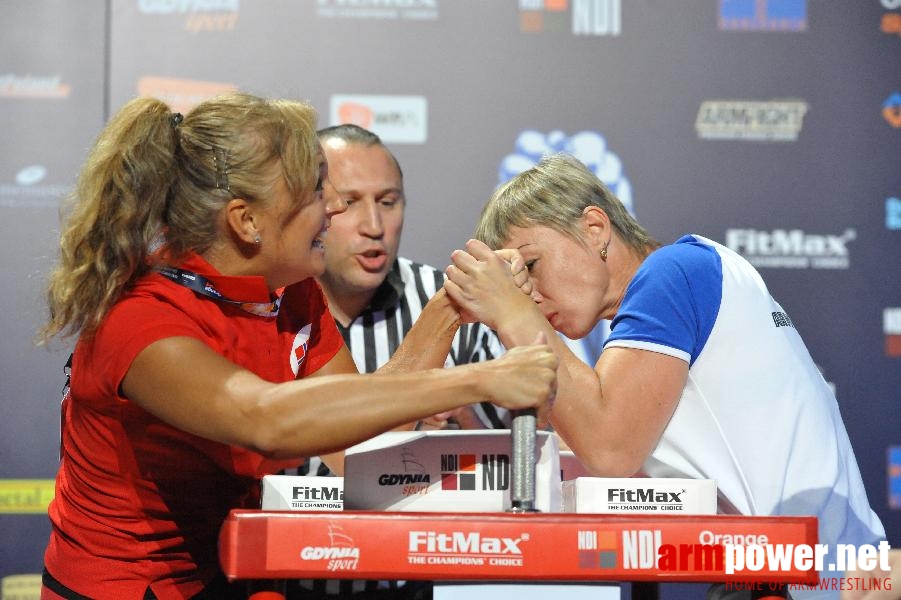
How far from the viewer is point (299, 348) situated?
170 cm

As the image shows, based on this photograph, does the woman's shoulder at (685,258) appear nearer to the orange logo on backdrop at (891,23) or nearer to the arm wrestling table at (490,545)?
the arm wrestling table at (490,545)

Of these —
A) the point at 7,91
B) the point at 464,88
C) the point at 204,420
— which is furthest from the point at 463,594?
the point at 7,91

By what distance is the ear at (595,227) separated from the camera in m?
2.00

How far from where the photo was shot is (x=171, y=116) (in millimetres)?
1561

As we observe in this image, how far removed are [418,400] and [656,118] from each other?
2446 mm

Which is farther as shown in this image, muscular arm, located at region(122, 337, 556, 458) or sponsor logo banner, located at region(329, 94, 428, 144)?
sponsor logo banner, located at region(329, 94, 428, 144)

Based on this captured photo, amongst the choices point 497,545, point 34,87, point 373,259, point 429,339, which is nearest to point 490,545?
point 497,545

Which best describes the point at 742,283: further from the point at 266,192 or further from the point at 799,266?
the point at 799,266

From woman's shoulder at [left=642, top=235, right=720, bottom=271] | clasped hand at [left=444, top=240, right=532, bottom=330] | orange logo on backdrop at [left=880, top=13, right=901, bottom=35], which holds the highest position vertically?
orange logo on backdrop at [left=880, top=13, right=901, bottom=35]

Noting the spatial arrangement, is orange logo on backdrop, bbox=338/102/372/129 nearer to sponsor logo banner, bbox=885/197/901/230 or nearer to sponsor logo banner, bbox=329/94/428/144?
sponsor logo banner, bbox=329/94/428/144

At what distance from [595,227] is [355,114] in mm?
1622

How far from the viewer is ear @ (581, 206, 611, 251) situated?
78.6 inches

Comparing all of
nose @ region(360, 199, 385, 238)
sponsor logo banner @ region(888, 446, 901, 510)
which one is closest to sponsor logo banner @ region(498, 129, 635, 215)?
nose @ region(360, 199, 385, 238)

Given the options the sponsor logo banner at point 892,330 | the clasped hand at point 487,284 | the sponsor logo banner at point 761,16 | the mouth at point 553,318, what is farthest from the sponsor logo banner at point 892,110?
the clasped hand at point 487,284
